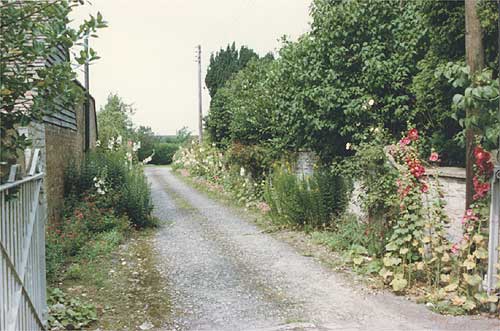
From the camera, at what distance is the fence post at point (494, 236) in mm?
4676

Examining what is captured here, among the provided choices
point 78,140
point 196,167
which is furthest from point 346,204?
point 196,167

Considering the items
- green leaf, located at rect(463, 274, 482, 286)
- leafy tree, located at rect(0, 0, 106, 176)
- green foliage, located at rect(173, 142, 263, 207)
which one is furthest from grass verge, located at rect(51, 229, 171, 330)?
green foliage, located at rect(173, 142, 263, 207)

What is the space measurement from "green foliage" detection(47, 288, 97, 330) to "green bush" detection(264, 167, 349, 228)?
191 inches

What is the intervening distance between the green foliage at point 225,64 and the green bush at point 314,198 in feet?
46.4

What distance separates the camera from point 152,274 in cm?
664

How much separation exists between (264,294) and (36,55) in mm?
3752

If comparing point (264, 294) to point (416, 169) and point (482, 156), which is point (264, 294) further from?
point (482, 156)

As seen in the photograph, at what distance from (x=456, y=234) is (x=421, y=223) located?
0.76 metres

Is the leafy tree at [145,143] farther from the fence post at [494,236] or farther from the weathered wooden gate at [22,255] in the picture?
the fence post at [494,236]

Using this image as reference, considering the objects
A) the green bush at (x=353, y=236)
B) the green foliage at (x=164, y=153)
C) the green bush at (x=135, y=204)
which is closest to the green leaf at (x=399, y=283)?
the green bush at (x=353, y=236)

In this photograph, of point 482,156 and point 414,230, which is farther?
point 414,230

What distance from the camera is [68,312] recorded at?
4785 mm

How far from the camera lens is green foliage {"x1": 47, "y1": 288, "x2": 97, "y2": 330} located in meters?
4.60

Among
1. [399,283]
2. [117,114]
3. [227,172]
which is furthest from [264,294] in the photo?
[117,114]
